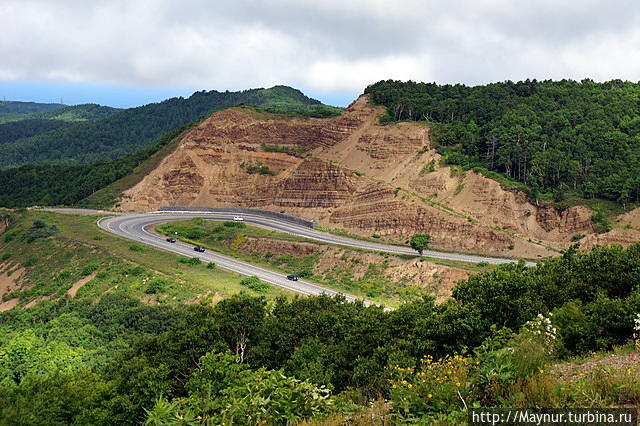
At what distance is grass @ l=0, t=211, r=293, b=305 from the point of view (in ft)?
140

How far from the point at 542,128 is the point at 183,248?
51.1m

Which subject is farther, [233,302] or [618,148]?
[618,148]

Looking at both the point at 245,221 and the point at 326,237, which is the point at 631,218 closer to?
the point at 326,237

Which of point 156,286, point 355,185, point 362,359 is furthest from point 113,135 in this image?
point 362,359

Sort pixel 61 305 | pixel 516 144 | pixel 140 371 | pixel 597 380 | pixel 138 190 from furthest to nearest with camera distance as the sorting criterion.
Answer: pixel 138 190 → pixel 516 144 → pixel 61 305 → pixel 140 371 → pixel 597 380

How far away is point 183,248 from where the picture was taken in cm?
5712

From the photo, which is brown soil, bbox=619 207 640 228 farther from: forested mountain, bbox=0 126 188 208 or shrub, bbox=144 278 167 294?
forested mountain, bbox=0 126 188 208

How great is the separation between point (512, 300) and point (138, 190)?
2852 inches

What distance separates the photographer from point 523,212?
5853cm

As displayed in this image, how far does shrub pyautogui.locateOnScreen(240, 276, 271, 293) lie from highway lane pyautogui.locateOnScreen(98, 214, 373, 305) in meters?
1.42

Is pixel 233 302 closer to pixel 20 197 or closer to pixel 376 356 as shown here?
pixel 376 356

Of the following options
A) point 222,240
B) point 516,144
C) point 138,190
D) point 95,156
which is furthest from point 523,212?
point 95,156

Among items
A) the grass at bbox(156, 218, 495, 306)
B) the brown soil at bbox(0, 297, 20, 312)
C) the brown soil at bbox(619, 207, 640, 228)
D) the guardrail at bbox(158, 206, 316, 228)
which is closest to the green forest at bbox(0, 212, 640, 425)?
the brown soil at bbox(0, 297, 20, 312)

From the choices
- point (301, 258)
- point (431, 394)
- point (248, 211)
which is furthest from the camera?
point (248, 211)
